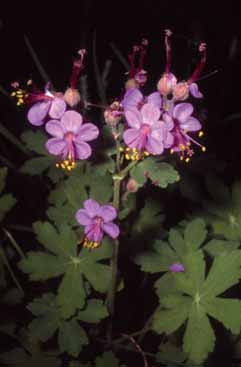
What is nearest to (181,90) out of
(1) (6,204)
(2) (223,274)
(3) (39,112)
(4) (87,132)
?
(4) (87,132)

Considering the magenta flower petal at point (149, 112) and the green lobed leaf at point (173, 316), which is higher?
the magenta flower petal at point (149, 112)

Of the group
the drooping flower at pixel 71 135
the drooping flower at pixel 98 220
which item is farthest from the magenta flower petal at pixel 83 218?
the drooping flower at pixel 71 135

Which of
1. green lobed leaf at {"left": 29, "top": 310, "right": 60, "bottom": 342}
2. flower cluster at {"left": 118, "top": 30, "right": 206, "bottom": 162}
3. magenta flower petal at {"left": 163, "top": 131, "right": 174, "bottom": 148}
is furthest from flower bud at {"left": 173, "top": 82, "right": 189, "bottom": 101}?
green lobed leaf at {"left": 29, "top": 310, "right": 60, "bottom": 342}

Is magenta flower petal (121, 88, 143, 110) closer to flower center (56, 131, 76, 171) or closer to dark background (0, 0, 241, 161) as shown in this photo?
flower center (56, 131, 76, 171)

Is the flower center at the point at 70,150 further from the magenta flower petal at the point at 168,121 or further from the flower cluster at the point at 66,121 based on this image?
the magenta flower petal at the point at 168,121

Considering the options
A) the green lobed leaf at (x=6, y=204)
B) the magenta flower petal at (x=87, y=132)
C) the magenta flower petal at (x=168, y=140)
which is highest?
the magenta flower petal at (x=87, y=132)
